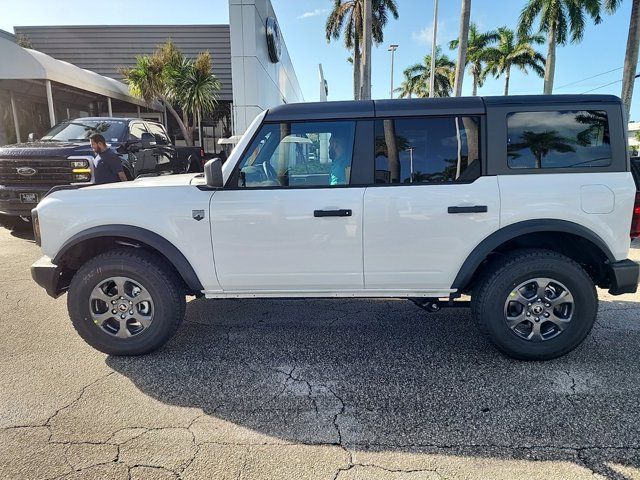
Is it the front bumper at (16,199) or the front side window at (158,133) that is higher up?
the front side window at (158,133)

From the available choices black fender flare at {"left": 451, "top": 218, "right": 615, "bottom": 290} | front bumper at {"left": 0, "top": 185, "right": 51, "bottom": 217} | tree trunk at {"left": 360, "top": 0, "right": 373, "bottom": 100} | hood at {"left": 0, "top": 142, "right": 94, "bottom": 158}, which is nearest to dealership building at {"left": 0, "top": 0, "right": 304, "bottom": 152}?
tree trunk at {"left": 360, "top": 0, "right": 373, "bottom": 100}

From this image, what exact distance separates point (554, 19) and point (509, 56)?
1672 centimetres

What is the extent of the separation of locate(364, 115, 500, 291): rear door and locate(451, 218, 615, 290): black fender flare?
5 centimetres

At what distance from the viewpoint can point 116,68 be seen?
23.6 meters

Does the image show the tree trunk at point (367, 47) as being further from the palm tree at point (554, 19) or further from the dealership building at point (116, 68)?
the palm tree at point (554, 19)

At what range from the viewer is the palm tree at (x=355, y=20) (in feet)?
82.3

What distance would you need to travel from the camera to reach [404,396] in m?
2.91

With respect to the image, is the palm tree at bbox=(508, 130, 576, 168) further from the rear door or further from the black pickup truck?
the black pickup truck

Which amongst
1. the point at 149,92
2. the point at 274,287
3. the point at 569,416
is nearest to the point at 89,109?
the point at 149,92

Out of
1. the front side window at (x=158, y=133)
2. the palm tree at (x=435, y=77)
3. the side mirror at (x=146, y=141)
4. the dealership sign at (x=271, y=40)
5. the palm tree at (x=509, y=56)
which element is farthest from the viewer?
the palm tree at (x=435, y=77)

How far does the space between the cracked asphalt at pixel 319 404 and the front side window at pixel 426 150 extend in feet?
4.68

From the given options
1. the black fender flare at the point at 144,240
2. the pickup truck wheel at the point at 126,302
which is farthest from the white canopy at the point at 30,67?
the pickup truck wheel at the point at 126,302

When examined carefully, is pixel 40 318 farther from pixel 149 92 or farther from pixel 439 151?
pixel 149 92

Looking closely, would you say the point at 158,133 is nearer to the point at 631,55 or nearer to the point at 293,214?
the point at 293,214
